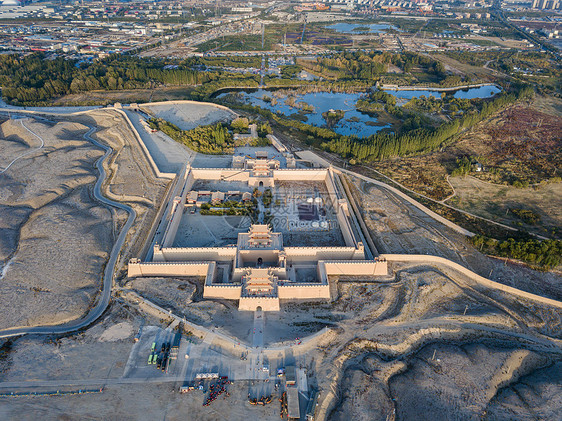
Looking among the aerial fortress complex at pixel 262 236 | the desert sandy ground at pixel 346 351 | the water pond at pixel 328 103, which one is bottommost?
the desert sandy ground at pixel 346 351

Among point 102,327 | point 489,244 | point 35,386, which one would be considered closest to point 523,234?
point 489,244

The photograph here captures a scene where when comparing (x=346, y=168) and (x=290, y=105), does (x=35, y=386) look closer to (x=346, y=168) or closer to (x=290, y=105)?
(x=346, y=168)

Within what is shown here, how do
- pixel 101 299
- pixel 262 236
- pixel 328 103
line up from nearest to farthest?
pixel 101 299 → pixel 262 236 → pixel 328 103

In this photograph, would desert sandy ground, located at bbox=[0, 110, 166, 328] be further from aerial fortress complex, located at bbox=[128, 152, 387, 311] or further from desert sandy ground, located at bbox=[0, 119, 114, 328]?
aerial fortress complex, located at bbox=[128, 152, 387, 311]

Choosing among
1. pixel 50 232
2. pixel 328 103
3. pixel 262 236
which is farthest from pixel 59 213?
pixel 328 103

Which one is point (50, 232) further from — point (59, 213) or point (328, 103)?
point (328, 103)

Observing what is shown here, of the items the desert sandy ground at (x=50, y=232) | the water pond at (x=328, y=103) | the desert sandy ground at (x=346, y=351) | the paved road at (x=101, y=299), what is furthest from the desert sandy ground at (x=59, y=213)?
the water pond at (x=328, y=103)

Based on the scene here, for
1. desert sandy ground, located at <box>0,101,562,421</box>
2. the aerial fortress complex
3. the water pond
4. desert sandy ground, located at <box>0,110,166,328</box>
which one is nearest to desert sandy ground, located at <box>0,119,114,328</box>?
desert sandy ground, located at <box>0,110,166,328</box>

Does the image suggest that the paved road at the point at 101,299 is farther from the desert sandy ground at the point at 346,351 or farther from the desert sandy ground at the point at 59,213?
the desert sandy ground at the point at 346,351
